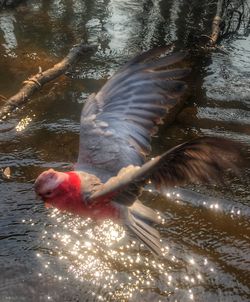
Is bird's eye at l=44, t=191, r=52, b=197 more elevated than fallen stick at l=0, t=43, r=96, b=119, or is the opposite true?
bird's eye at l=44, t=191, r=52, b=197

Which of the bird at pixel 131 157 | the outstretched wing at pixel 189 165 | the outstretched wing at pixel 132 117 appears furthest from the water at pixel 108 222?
the outstretched wing at pixel 189 165

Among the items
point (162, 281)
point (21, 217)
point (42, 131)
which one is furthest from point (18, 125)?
point (162, 281)

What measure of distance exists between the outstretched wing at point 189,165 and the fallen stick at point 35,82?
375cm

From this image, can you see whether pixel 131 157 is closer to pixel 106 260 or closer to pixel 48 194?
pixel 48 194

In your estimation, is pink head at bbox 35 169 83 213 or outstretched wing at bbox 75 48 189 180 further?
outstretched wing at bbox 75 48 189 180

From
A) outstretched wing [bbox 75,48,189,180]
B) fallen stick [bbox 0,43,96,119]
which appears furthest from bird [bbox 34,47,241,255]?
fallen stick [bbox 0,43,96,119]

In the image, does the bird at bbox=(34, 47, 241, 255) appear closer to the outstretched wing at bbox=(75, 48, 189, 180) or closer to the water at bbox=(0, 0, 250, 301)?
the outstretched wing at bbox=(75, 48, 189, 180)

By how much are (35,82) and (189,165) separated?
14.7 ft

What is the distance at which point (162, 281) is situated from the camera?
389 cm

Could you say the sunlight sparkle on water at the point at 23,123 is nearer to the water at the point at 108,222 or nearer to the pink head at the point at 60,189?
the water at the point at 108,222

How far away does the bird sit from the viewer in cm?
270

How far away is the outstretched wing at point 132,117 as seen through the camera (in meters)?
3.82

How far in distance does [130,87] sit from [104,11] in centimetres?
778

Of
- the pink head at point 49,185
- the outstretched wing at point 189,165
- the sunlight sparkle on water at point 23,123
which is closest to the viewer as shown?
the outstretched wing at point 189,165
